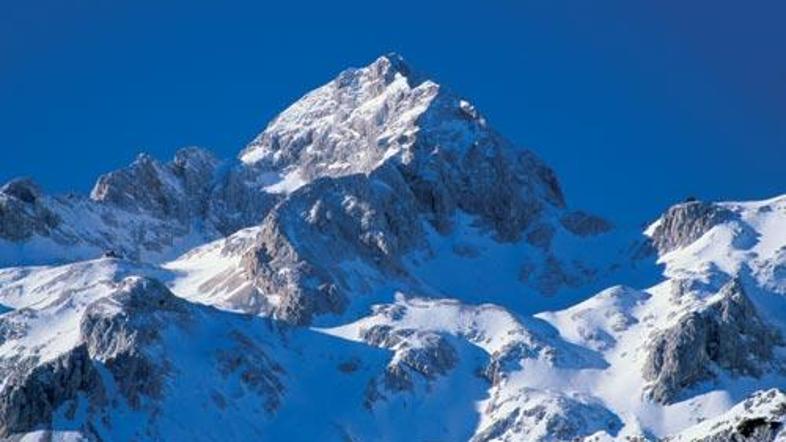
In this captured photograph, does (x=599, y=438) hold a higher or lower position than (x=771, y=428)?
higher

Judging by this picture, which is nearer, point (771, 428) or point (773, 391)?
point (771, 428)

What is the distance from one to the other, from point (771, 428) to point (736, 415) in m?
3.47

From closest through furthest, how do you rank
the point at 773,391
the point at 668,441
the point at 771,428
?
the point at 771,428
the point at 773,391
the point at 668,441

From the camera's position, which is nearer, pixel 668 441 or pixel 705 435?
pixel 705 435

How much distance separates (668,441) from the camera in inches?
4530

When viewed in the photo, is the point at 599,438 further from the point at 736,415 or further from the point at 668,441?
the point at 736,415

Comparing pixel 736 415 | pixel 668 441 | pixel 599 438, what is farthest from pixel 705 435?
pixel 599 438

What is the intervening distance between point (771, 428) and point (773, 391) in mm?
6781

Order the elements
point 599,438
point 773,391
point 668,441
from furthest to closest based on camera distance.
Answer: point 599,438, point 668,441, point 773,391

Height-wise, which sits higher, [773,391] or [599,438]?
[599,438]

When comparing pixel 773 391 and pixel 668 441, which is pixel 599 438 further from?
pixel 773 391

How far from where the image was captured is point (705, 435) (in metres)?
98.8

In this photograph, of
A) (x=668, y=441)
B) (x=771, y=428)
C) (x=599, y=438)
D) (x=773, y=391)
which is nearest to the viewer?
(x=771, y=428)

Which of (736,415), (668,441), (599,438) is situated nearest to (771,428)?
(736,415)
